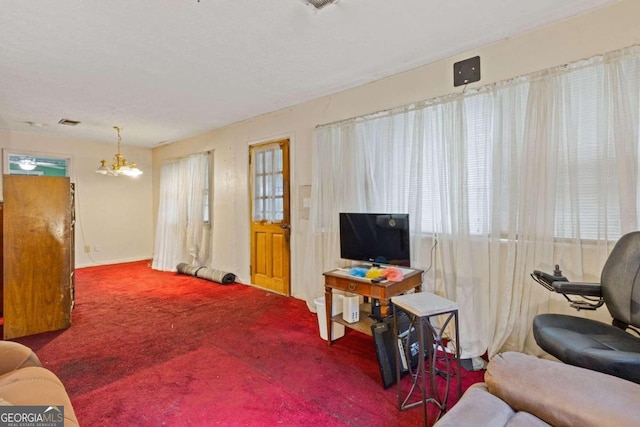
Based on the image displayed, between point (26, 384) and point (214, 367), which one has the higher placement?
point (26, 384)

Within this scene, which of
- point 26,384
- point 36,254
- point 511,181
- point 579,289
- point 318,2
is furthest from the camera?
point 36,254

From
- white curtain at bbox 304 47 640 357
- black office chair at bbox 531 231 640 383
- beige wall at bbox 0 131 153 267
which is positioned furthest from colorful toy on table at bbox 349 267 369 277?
beige wall at bbox 0 131 153 267

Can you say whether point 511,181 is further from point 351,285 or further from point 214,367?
point 214,367

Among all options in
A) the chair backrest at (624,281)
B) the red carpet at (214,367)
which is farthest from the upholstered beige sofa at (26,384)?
the chair backrest at (624,281)

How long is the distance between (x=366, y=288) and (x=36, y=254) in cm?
316

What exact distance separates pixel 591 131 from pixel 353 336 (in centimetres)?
A: 235

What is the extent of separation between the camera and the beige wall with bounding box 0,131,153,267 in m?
5.78

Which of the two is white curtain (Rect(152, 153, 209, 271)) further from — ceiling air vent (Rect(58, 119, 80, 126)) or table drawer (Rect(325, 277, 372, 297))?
table drawer (Rect(325, 277, 372, 297))

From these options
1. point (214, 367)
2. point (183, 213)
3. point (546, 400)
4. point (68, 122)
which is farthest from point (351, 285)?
point (68, 122)

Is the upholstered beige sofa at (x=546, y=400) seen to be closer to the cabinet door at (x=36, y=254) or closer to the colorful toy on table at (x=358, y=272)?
the colorful toy on table at (x=358, y=272)

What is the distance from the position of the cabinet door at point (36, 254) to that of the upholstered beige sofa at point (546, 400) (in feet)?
12.2

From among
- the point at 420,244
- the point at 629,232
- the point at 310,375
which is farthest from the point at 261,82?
the point at 629,232

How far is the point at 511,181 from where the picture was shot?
2.38m

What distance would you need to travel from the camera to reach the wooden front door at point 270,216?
4.20 m
